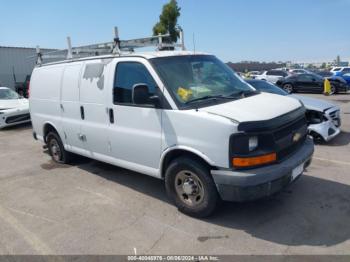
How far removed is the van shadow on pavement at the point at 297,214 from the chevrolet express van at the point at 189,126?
453 millimetres

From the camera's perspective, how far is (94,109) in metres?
5.35

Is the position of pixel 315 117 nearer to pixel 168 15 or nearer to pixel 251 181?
pixel 251 181

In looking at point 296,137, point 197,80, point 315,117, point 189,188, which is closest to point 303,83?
point 315,117

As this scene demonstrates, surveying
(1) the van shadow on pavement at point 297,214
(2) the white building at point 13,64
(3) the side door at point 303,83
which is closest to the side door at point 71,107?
(1) the van shadow on pavement at point 297,214

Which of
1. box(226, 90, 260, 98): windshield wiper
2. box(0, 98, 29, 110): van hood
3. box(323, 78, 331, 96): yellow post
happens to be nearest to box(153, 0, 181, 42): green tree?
box(323, 78, 331, 96): yellow post

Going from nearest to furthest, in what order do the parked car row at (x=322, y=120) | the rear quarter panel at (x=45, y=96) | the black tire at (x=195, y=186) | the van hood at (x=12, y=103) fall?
the black tire at (x=195, y=186) < the rear quarter panel at (x=45, y=96) < the parked car row at (x=322, y=120) < the van hood at (x=12, y=103)

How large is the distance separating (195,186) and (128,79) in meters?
1.80

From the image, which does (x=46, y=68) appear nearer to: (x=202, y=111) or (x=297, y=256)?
(x=202, y=111)

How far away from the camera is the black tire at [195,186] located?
3.97 m

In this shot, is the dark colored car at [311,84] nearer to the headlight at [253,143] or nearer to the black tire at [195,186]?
the black tire at [195,186]

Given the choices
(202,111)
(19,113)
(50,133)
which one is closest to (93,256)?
(202,111)

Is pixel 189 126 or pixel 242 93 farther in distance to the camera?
pixel 242 93

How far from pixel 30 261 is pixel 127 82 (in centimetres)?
257

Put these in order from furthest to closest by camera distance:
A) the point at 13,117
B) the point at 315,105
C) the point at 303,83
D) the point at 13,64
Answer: the point at 13,64
the point at 303,83
the point at 13,117
the point at 315,105
